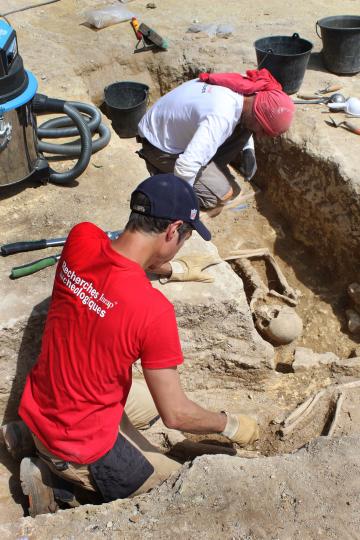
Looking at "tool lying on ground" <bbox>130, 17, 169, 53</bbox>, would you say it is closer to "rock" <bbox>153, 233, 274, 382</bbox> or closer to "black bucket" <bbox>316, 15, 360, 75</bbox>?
"black bucket" <bbox>316, 15, 360, 75</bbox>

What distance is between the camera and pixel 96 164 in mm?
5398

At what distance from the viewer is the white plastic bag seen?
751 cm

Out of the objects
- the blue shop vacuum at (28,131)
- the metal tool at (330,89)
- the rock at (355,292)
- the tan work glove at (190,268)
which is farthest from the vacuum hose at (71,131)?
the rock at (355,292)

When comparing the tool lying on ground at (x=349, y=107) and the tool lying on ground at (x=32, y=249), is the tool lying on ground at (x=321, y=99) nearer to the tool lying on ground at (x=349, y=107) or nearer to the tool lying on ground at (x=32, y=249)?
the tool lying on ground at (x=349, y=107)

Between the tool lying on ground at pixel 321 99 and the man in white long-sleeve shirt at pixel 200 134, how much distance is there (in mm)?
1256

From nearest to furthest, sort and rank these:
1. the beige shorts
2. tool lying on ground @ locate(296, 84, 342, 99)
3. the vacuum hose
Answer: the beige shorts, the vacuum hose, tool lying on ground @ locate(296, 84, 342, 99)

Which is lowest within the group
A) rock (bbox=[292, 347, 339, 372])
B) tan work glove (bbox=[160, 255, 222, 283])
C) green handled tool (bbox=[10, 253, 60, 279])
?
rock (bbox=[292, 347, 339, 372])

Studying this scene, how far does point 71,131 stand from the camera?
5.55 metres

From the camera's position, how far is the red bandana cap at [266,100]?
14.5ft

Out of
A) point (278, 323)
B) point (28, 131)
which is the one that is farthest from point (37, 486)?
point (28, 131)

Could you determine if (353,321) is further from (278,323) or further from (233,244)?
(233,244)

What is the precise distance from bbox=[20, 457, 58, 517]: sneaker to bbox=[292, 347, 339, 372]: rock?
2.24 meters

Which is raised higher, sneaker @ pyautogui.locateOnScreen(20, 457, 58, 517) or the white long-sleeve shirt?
the white long-sleeve shirt

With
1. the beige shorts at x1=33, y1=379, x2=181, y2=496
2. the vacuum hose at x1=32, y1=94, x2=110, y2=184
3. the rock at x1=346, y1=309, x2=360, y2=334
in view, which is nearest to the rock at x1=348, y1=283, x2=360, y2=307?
the rock at x1=346, y1=309, x2=360, y2=334
